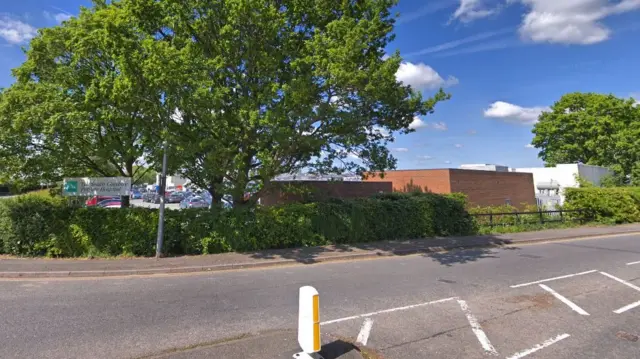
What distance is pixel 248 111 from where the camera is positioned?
9758 mm

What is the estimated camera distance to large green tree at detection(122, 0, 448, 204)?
31.2 feet

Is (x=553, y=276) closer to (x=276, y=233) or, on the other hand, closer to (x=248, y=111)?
(x=276, y=233)

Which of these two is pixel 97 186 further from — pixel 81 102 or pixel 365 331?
pixel 365 331

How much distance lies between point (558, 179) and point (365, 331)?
117ft

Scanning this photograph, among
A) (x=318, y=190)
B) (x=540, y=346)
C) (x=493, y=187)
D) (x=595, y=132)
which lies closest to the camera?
(x=540, y=346)

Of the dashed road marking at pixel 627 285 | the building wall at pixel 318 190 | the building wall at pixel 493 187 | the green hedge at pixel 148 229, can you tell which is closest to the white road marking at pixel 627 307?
the dashed road marking at pixel 627 285

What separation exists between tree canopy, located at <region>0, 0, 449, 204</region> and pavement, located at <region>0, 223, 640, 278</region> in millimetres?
2178

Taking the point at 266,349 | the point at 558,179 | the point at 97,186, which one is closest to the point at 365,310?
the point at 266,349

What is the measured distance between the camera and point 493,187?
28391mm

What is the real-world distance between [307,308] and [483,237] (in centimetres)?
1394

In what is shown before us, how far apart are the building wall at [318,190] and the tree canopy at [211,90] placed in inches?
36.6

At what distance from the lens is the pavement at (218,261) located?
347 inches

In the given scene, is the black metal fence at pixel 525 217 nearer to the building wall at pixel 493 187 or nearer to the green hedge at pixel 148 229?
the building wall at pixel 493 187

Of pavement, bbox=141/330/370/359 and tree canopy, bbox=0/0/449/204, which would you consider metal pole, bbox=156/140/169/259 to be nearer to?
tree canopy, bbox=0/0/449/204
